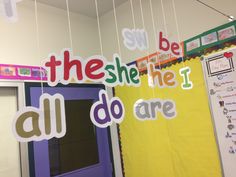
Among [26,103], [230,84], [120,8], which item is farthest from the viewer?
[120,8]

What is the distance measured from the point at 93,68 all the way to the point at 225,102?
98 cm

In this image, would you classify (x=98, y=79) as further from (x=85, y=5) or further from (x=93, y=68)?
(x=85, y=5)

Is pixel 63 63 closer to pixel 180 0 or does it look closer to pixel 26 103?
pixel 26 103

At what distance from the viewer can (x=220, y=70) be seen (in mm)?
1645

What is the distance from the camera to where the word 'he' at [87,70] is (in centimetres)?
105

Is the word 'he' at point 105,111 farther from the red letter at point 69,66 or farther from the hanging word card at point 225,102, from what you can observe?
the hanging word card at point 225,102

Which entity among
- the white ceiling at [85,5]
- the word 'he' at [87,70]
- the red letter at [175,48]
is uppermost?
the white ceiling at [85,5]

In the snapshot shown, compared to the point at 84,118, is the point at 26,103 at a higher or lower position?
higher

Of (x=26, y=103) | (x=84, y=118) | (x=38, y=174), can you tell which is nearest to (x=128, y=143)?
(x=84, y=118)

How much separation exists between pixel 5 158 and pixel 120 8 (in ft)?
6.23

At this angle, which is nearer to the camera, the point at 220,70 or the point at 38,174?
the point at 220,70

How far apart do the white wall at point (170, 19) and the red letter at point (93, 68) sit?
112cm

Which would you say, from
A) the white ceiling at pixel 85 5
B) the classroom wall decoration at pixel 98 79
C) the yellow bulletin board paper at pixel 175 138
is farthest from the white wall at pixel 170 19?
the classroom wall decoration at pixel 98 79

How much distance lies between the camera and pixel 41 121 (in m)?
0.97
